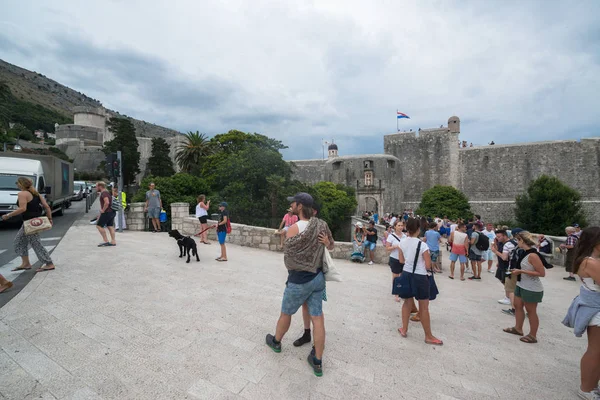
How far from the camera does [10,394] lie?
199 centimetres

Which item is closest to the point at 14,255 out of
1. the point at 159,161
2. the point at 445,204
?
the point at 445,204

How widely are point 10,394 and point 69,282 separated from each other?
2.68m

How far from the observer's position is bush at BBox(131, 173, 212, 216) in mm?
14172

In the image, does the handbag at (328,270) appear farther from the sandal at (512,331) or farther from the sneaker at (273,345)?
the sandal at (512,331)

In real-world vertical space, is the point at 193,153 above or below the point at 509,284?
above

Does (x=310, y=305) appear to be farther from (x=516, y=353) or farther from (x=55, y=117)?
(x=55, y=117)

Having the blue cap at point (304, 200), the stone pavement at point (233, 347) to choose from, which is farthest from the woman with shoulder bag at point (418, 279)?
the blue cap at point (304, 200)

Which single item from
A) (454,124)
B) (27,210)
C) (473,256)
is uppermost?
(454,124)

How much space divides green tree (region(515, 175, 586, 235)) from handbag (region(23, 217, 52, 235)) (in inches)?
1051

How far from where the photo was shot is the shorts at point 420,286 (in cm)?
321

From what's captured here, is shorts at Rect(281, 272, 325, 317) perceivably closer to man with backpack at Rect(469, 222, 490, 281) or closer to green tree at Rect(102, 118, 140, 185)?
man with backpack at Rect(469, 222, 490, 281)

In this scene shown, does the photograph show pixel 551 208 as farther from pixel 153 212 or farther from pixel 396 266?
pixel 153 212

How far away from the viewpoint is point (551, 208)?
20094 mm

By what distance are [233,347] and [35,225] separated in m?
3.92
